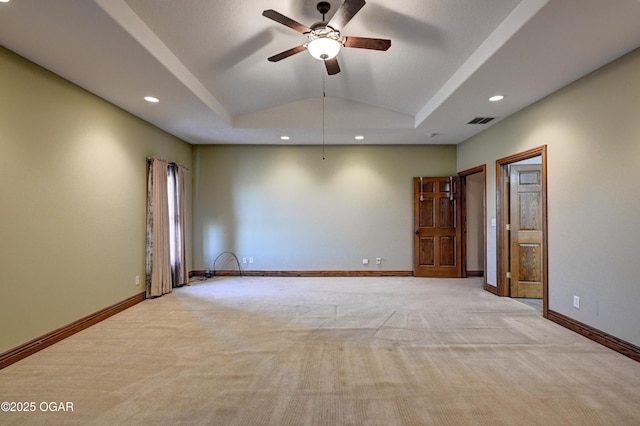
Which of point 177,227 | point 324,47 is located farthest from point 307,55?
point 177,227

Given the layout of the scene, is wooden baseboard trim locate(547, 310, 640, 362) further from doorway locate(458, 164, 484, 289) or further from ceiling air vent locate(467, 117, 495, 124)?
ceiling air vent locate(467, 117, 495, 124)

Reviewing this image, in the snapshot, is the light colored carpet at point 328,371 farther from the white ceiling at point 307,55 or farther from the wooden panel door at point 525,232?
the white ceiling at point 307,55

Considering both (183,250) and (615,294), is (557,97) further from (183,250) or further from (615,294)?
(183,250)

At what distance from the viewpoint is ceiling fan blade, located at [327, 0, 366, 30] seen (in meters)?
2.08

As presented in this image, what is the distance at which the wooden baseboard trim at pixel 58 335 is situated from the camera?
2.59 metres

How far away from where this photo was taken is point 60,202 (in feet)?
10.4

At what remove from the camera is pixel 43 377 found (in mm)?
2385

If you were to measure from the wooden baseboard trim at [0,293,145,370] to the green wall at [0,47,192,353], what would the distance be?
56mm

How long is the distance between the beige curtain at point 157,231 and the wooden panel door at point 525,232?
17.8 ft

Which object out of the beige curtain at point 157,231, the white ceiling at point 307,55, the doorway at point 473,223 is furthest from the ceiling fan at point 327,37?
the doorway at point 473,223

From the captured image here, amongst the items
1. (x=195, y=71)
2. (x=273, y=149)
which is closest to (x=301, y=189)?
(x=273, y=149)

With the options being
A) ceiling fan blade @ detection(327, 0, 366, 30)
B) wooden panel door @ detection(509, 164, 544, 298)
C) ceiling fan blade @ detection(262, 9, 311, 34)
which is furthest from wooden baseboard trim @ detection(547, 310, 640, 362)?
ceiling fan blade @ detection(262, 9, 311, 34)

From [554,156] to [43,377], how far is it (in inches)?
215

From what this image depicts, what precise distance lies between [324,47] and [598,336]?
376 cm
